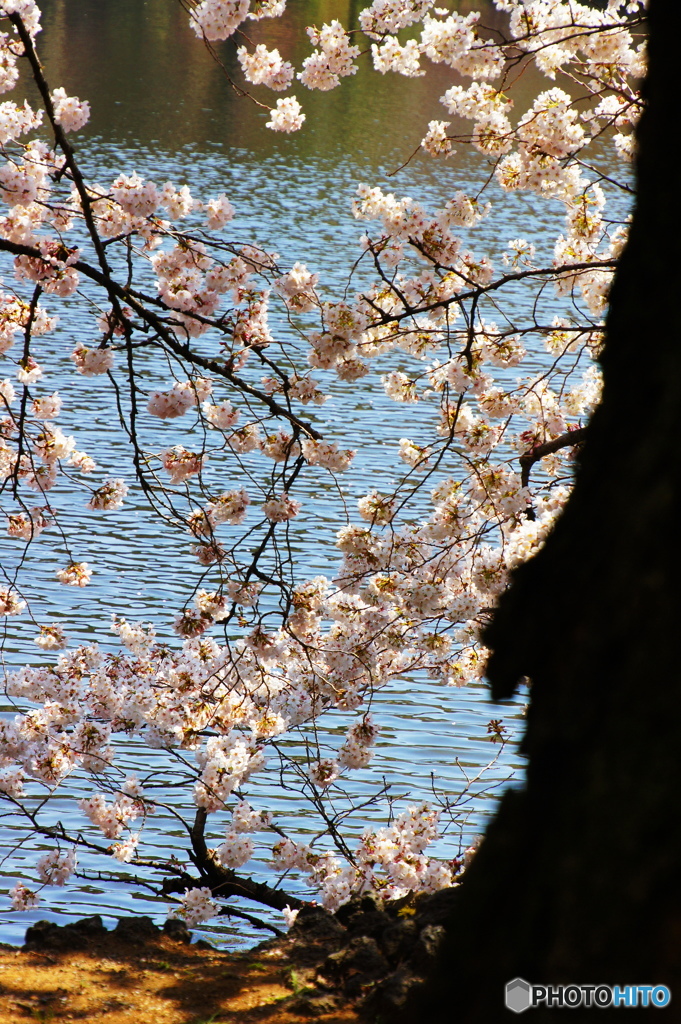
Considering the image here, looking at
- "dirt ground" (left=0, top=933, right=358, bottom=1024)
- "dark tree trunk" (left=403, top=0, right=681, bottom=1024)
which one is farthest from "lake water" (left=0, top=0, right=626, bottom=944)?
"dark tree trunk" (left=403, top=0, right=681, bottom=1024)

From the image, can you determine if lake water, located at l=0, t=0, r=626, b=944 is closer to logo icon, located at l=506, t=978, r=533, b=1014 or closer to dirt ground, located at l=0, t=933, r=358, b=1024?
dirt ground, located at l=0, t=933, r=358, b=1024

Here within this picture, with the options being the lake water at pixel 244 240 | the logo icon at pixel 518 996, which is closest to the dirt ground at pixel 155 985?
the lake water at pixel 244 240

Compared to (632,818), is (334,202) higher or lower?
higher

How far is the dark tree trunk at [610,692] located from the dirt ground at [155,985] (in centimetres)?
266

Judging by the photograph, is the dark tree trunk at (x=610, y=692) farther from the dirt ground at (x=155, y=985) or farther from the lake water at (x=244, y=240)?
the lake water at (x=244, y=240)

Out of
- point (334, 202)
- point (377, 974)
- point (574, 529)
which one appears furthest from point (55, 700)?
point (334, 202)

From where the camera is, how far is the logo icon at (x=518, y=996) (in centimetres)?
189

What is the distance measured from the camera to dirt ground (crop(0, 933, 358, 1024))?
4438 millimetres

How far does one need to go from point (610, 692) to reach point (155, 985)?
364 cm

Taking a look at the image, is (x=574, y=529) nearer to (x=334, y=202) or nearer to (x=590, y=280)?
(x=590, y=280)

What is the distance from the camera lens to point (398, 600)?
22.1ft

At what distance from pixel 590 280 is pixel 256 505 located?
7.14 m

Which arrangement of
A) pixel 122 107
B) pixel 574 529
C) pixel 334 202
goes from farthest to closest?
pixel 122 107
pixel 334 202
pixel 574 529

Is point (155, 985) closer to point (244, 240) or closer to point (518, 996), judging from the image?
point (518, 996)
